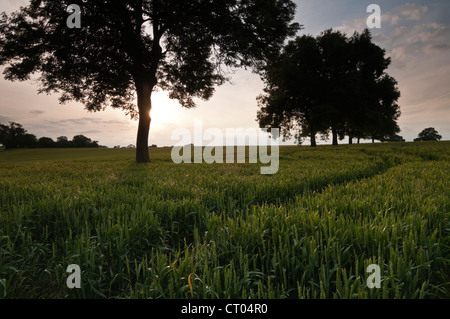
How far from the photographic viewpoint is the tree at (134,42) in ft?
39.7

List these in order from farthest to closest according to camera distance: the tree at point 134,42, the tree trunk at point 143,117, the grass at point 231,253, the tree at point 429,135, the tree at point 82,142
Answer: the tree at point 429,135 < the tree at point 82,142 < the tree trunk at point 143,117 < the tree at point 134,42 < the grass at point 231,253

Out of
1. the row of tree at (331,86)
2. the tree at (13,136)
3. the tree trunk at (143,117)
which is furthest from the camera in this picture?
the tree at (13,136)

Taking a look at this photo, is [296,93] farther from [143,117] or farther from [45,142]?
[45,142]

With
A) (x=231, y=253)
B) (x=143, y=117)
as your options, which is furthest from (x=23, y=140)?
(x=231, y=253)

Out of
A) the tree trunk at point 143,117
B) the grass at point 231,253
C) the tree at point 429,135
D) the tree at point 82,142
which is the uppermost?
the tree at point 429,135

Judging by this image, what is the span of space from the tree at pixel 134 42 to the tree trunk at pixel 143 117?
7 centimetres

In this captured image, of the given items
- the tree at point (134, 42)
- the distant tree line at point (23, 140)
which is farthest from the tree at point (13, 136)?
the tree at point (134, 42)

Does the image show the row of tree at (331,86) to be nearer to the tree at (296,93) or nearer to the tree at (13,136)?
the tree at (296,93)

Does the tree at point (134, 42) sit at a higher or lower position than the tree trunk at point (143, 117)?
higher

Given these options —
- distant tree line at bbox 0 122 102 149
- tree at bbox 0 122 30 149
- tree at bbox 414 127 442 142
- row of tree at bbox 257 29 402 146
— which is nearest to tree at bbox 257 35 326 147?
row of tree at bbox 257 29 402 146

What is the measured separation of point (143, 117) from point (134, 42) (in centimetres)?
477

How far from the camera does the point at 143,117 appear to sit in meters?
15.6
